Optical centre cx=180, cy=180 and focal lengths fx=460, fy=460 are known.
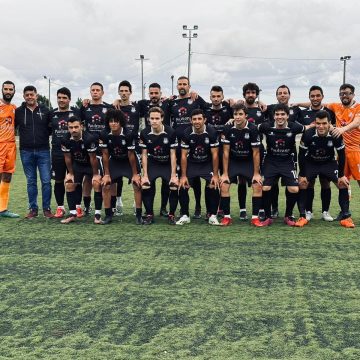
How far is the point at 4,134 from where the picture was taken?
6703 mm

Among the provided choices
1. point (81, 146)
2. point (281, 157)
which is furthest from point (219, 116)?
point (81, 146)

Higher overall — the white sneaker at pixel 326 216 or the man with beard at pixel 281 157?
the man with beard at pixel 281 157

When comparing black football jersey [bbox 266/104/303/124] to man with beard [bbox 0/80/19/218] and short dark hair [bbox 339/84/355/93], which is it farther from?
→ man with beard [bbox 0/80/19/218]

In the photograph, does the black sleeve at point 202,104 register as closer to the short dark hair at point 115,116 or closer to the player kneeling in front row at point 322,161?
the short dark hair at point 115,116

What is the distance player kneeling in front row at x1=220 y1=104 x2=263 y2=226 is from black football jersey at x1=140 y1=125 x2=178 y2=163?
704 mm

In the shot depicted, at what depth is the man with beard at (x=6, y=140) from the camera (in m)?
6.61

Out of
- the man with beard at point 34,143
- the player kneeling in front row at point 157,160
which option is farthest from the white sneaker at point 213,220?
the man with beard at point 34,143

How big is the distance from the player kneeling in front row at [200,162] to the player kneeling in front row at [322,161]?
114 cm

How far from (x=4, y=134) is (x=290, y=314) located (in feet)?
16.8

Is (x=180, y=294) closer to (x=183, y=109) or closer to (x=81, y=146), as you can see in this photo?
(x=81, y=146)

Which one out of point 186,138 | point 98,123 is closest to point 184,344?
point 186,138

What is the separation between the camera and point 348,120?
6488 millimetres

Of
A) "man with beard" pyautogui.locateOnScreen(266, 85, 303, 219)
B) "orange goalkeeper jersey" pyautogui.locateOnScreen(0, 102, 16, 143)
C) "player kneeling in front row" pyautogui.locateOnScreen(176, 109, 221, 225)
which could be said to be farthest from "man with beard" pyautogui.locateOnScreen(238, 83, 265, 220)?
"orange goalkeeper jersey" pyautogui.locateOnScreen(0, 102, 16, 143)

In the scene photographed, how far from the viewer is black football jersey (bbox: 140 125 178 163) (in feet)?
20.3
